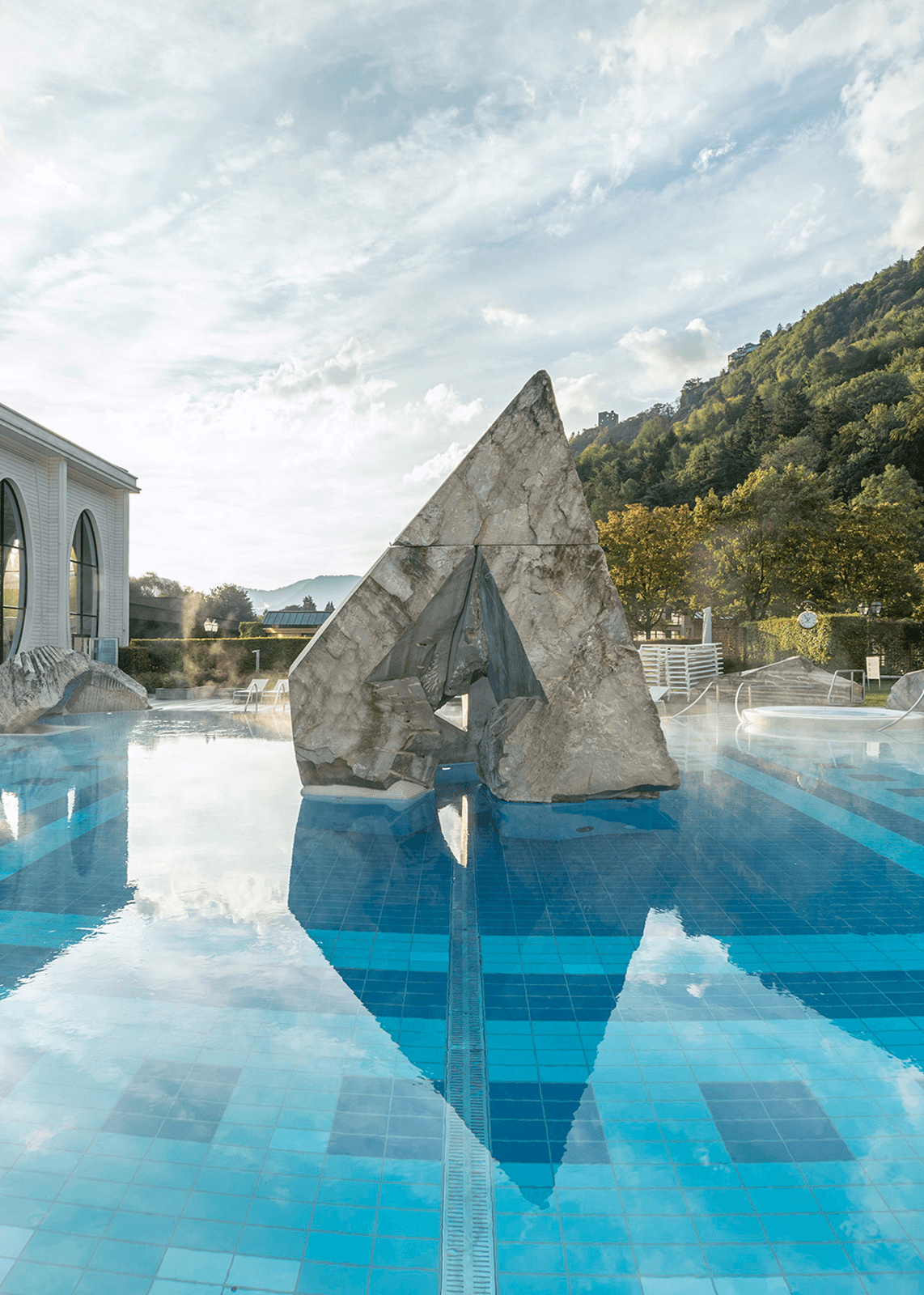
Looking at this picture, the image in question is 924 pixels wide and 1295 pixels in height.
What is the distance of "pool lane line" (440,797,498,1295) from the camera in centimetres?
206

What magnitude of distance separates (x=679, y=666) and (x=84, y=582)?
17.5 meters

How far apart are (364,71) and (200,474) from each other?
1622 cm

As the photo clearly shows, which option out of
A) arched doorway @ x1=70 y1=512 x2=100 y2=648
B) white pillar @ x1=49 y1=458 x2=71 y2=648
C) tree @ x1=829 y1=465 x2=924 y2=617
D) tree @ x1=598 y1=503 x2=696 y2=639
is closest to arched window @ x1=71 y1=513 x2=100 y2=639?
arched doorway @ x1=70 y1=512 x2=100 y2=648

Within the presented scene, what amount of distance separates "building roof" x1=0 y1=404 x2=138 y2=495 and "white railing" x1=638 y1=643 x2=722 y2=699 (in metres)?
15.9

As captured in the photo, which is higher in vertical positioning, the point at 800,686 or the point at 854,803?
the point at 800,686

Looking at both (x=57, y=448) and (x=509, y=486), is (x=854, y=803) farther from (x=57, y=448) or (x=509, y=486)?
(x=57, y=448)

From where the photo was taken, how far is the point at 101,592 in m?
22.9

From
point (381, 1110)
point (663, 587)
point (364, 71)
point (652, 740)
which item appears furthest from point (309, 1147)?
point (663, 587)

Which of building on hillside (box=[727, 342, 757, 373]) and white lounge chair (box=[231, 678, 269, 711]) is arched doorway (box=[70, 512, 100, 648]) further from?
building on hillside (box=[727, 342, 757, 373])

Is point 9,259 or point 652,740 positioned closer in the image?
point 652,740

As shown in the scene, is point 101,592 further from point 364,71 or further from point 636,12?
point 636,12

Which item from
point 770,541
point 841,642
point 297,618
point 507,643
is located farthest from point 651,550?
point 297,618

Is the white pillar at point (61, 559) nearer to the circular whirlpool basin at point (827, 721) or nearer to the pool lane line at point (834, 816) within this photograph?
the circular whirlpool basin at point (827, 721)

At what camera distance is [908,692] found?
540 inches
